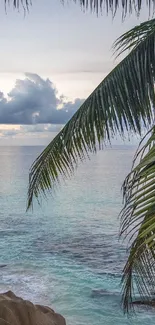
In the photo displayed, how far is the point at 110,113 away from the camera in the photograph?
13.3 ft

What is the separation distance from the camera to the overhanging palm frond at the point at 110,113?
3.97 metres

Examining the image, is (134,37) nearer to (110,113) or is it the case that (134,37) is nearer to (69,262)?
(110,113)

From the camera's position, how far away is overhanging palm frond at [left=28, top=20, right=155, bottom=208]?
3.97m

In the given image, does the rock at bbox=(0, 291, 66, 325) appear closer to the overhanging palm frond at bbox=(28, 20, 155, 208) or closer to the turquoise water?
the overhanging palm frond at bbox=(28, 20, 155, 208)

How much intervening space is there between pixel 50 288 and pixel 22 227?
1803 cm

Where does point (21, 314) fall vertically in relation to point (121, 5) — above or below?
below

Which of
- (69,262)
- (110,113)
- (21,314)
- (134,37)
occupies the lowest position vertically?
(69,262)

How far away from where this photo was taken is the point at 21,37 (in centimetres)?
885

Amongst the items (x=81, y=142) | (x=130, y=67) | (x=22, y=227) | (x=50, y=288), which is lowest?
(x=22, y=227)

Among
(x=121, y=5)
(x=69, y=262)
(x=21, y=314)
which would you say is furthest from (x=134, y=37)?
(x=69, y=262)

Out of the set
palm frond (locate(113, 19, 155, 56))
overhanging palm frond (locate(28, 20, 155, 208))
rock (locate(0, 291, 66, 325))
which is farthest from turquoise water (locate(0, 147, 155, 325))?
palm frond (locate(113, 19, 155, 56))

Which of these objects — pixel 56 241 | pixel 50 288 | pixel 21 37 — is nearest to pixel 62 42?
pixel 21 37

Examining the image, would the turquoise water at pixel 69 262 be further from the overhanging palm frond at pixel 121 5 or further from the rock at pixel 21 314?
the overhanging palm frond at pixel 121 5

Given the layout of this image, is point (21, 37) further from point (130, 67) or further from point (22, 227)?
point (22, 227)
